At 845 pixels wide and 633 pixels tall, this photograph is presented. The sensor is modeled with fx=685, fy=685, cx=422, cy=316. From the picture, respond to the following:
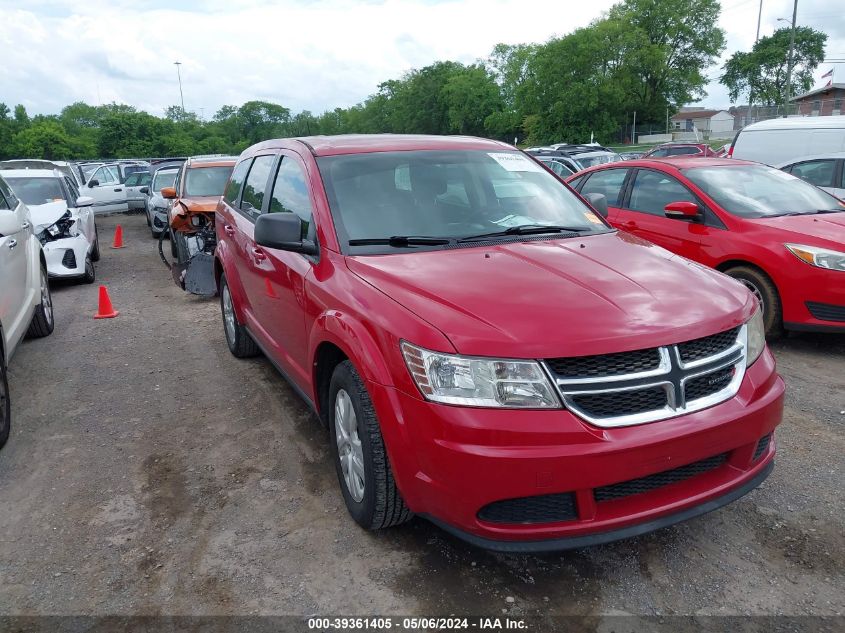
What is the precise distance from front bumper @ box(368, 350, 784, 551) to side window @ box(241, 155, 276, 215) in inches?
99.2

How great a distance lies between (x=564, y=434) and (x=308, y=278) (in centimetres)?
171

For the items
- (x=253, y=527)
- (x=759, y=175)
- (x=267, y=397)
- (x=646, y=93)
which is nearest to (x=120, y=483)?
(x=253, y=527)

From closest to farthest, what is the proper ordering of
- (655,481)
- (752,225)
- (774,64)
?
(655,481) < (752,225) < (774,64)

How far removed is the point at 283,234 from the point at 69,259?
727 cm

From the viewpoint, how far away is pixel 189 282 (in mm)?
8383

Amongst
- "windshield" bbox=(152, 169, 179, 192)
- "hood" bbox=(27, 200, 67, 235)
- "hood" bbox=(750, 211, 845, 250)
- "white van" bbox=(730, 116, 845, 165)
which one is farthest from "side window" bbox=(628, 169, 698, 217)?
"windshield" bbox=(152, 169, 179, 192)

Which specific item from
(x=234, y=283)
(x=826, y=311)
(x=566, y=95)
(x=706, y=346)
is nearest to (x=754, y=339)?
(x=706, y=346)

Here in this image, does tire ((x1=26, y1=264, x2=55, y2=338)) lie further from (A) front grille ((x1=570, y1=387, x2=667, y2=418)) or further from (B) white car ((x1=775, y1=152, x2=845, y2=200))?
(B) white car ((x1=775, y1=152, x2=845, y2=200))

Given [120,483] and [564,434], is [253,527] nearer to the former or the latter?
[120,483]

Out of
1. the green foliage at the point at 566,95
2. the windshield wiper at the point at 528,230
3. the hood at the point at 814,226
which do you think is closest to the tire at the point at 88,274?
the windshield wiper at the point at 528,230

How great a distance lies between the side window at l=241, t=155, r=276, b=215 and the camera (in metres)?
4.78

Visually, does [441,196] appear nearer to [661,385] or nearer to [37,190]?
[661,385]

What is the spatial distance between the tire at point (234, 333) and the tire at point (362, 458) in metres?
2.60

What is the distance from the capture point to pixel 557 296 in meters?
2.79
